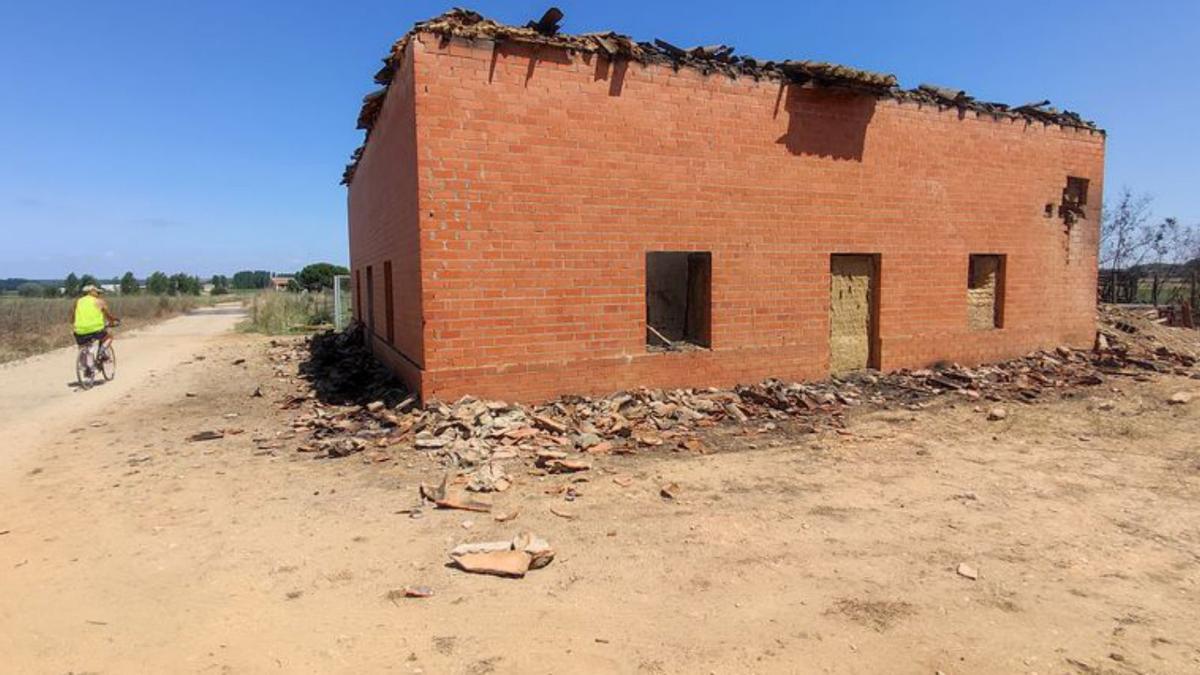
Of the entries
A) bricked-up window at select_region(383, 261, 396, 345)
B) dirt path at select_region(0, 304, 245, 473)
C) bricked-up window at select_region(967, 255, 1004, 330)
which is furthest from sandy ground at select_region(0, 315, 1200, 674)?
bricked-up window at select_region(967, 255, 1004, 330)

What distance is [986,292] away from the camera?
473 inches

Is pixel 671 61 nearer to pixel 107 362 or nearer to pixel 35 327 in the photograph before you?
pixel 107 362

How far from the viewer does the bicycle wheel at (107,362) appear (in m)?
12.4

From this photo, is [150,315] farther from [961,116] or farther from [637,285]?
[961,116]

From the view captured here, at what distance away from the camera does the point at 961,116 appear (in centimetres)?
1112

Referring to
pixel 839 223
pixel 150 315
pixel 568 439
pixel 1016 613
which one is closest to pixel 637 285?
pixel 568 439

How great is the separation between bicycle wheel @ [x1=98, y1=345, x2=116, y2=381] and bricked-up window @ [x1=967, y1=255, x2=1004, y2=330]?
1577 centimetres

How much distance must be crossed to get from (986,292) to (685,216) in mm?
6683

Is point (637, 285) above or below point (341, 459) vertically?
above

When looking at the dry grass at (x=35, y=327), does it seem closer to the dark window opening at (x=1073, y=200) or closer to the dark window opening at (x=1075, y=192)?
the dark window opening at (x=1073, y=200)

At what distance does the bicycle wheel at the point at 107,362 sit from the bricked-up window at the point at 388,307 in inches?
216

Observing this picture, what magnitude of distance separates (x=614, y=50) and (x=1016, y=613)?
6.99 metres

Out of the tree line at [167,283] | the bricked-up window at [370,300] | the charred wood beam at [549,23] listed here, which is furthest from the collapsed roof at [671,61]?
the tree line at [167,283]

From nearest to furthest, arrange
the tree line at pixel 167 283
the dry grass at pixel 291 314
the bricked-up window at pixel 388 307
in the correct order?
1. the bricked-up window at pixel 388 307
2. the dry grass at pixel 291 314
3. the tree line at pixel 167 283
